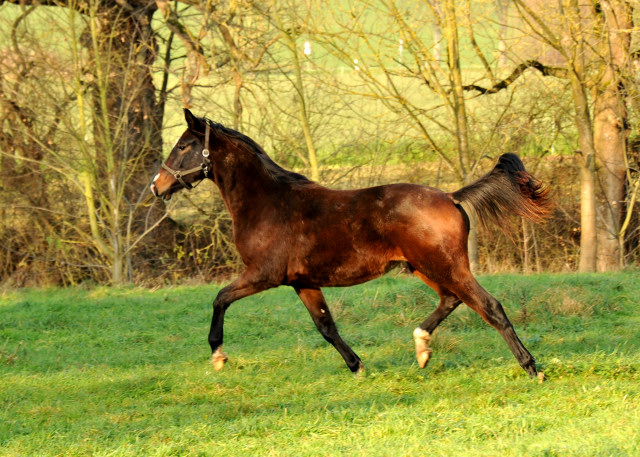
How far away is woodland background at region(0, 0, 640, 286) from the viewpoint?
495 inches

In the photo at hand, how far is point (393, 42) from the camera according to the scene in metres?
12.2

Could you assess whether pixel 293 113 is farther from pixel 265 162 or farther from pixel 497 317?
pixel 497 317

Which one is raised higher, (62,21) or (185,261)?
(62,21)

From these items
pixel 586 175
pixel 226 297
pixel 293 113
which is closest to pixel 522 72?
pixel 586 175

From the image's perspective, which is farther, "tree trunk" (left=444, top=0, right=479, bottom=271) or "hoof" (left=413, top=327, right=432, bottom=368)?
"tree trunk" (left=444, top=0, right=479, bottom=271)

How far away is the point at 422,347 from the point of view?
6516 millimetres

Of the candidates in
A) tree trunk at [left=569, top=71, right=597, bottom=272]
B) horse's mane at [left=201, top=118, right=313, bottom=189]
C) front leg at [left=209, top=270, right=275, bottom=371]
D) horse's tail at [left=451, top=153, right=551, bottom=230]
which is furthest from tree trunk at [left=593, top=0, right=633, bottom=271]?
front leg at [left=209, top=270, right=275, bottom=371]

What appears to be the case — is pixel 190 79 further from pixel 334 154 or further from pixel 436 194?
pixel 436 194

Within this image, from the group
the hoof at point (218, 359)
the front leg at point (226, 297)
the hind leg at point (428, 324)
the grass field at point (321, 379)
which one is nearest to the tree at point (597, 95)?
the grass field at point (321, 379)

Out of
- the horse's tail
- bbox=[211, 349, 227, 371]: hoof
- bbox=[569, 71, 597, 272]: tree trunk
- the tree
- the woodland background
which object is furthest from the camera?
bbox=[569, 71, 597, 272]: tree trunk

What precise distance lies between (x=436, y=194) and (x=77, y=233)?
11.3 meters

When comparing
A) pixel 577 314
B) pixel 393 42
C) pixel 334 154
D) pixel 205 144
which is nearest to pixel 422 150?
pixel 334 154

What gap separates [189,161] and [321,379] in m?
2.39

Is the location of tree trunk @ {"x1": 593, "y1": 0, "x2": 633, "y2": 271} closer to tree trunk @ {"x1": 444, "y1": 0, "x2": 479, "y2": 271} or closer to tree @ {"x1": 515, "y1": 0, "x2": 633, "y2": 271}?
tree @ {"x1": 515, "y1": 0, "x2": 633, "y2": 271}
